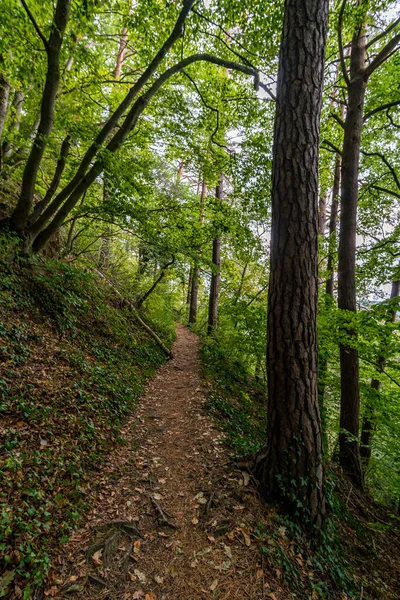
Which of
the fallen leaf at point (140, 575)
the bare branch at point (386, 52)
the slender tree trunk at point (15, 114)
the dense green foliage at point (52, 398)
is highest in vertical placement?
the bare branch at point (386, 52)

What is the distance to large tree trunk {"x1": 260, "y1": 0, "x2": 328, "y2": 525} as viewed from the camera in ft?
9.89

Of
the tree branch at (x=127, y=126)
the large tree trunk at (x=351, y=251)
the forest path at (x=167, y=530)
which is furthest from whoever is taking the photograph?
the large tree trunk at (x=351, y=251)

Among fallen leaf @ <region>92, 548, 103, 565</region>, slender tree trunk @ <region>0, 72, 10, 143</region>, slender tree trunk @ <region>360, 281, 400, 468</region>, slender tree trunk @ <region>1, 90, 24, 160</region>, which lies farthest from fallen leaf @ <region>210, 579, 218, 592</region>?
slender tree trunk @ <region>1, 90, 24, 160</region>

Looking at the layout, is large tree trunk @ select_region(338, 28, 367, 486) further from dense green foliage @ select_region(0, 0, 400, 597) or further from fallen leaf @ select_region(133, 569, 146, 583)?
fallen leaf @ select_region(133, 569, 146, 583)

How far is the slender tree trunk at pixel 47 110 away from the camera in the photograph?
4.41m

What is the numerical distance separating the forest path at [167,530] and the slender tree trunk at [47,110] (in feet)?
15.9

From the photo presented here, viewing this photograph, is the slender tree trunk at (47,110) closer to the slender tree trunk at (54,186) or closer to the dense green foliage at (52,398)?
the slender tree trunk at (54,186)

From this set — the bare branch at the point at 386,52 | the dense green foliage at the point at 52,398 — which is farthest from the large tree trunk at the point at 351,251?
the dense green foliage at the point at 52,398

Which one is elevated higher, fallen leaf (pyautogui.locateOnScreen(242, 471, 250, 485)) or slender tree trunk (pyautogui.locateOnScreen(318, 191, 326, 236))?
slender tree trunk (pyautogui.locateOnScreen(318, 191, 326, 236))

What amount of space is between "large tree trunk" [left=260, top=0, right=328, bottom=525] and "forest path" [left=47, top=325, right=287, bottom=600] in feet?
2.38

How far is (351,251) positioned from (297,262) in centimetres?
374

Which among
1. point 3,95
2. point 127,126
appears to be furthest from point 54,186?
point 127,126

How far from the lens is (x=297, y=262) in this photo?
3.04m

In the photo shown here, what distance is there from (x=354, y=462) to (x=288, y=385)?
421 cm
